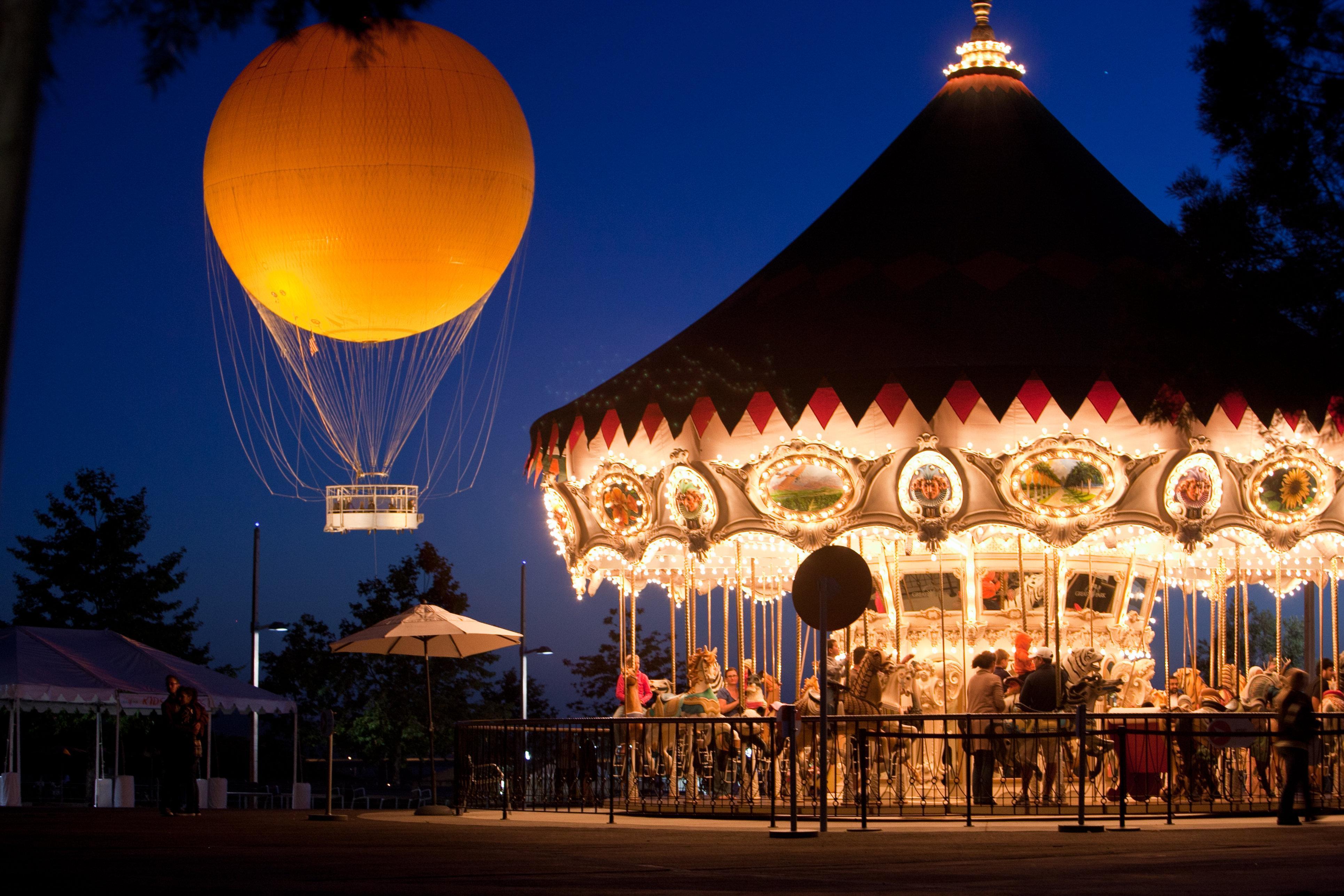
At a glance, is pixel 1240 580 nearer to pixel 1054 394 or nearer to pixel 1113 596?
pixel 1113 596

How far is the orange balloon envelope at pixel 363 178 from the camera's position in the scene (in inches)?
726

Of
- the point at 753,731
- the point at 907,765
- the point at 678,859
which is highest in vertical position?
the point at 753,731

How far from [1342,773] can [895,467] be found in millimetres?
5730

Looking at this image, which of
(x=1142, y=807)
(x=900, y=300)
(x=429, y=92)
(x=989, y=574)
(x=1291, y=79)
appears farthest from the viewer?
(x=989, y=574)

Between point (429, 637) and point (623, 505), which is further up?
point (623, 505)

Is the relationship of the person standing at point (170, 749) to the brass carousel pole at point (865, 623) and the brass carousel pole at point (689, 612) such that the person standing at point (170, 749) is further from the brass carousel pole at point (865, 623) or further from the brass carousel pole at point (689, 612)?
the brass carousel pole at point (865, 623)

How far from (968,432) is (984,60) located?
7251 mm

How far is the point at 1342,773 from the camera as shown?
1753cm

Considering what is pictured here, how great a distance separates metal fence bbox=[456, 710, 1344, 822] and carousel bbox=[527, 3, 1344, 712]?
1131 mm

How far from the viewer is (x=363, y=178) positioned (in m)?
18.5

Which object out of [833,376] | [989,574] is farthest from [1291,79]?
[989,574]

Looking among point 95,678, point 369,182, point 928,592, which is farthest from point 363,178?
point 95,678

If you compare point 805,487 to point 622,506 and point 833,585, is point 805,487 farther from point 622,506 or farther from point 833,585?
point 833,585

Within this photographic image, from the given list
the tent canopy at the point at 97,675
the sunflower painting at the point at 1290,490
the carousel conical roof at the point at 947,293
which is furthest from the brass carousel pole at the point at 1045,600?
the tent canopy at the point at 97,675
